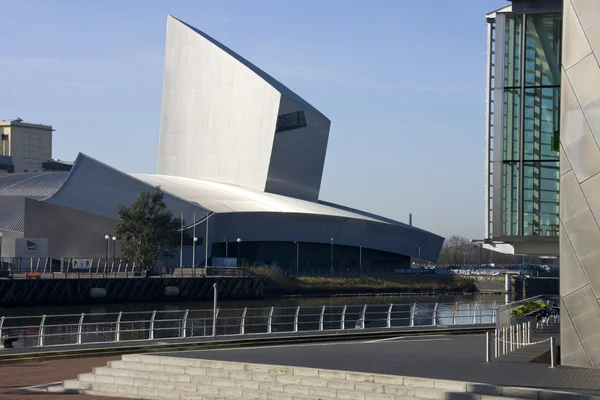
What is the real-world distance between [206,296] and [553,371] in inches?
1856

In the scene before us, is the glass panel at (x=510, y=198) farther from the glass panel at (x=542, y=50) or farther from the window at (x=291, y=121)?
the window at (x=291, y=121)

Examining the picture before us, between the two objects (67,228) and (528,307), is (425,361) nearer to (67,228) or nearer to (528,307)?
(528,307)

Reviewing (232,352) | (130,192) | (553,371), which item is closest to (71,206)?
(130,192)

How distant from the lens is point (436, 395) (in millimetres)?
15000

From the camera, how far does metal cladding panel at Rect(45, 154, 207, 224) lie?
72.0 m

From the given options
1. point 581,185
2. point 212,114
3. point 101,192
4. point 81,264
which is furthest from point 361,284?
point 581,185

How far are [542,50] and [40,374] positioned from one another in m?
12.2

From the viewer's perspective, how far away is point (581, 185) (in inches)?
647

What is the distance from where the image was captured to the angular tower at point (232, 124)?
82000mm

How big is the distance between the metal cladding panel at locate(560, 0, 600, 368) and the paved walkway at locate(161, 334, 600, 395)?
71cm

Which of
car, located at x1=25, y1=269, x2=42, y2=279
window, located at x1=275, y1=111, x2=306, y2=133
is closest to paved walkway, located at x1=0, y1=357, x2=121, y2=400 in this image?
car, located at x1=25, y1=269, x2=42, y2=279

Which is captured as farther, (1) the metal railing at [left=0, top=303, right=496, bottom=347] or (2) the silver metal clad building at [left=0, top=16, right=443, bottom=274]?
(2) the silver metal clad building at [left=0, top=16, right=443, bottom=274]

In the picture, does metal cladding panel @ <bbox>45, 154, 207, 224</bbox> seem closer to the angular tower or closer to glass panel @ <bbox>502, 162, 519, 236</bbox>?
the angular tower

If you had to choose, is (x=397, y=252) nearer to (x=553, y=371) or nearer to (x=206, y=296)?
(x=206, y=296)
